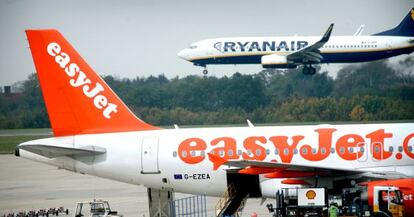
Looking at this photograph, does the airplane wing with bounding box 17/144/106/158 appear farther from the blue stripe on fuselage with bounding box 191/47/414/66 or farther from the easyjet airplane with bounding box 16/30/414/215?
the blue stripe on fuselage with bounding box 191/47/414/66

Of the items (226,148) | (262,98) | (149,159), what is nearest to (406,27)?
(262,98)

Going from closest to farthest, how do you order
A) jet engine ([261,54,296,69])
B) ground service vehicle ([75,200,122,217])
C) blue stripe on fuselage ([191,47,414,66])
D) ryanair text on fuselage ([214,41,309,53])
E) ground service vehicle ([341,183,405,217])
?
ground service vehicle ([341,183,405,217]) < ground service vehicle ([75,200,122,217]) < blue stripe on fuselage ([191,47,414,66]) < jet engine ([261,54,296,69]) < ryanair text on fuselage ([214,41,309,53])

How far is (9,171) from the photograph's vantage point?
188 ft

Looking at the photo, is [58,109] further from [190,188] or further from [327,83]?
[327,83]

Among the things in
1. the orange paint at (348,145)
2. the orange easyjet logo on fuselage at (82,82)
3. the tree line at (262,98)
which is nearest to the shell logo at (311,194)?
the orange paint at (348,145)

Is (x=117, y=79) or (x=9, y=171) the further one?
(x=117, y=79)

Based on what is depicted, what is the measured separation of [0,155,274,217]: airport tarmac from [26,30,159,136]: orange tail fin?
368cm

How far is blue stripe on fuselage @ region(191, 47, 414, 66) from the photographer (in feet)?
252

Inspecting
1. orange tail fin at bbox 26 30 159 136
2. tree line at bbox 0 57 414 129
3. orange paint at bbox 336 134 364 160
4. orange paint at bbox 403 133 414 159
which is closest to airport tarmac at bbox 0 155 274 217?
orange tail fin at bbox 26 30 159 136

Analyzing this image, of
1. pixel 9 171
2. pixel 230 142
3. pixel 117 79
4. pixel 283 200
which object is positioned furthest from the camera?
pixel 117 79

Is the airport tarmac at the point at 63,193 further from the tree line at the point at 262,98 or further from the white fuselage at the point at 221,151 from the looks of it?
the tree line at the point at 262,98

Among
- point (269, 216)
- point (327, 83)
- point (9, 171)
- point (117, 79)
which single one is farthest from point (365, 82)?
point (269, 216)

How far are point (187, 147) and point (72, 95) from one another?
4.83 meters

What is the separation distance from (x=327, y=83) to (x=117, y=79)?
19.2 meters
